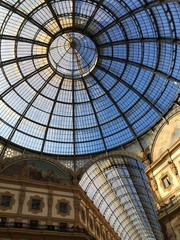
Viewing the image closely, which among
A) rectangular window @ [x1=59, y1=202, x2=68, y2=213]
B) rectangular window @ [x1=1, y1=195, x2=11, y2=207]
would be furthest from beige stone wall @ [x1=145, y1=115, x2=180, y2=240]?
rectangular window @ [x1=1, y1=195, x2=11, y2=207]

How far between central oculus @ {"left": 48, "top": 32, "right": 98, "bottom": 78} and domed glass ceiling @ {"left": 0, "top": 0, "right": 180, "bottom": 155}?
147 millimetres

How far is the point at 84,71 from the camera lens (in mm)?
39656

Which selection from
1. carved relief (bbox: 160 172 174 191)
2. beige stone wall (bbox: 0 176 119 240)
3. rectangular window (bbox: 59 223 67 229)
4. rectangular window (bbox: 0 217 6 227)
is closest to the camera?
rectangular window (bbox: 0 217 6 227)

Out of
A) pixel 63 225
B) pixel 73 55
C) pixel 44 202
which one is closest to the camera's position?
pixel 63 225

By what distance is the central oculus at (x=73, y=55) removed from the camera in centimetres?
3719

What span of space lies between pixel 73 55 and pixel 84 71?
290 cm

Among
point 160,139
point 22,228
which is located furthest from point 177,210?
point 22,228

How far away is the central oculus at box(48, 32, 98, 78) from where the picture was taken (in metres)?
37.2

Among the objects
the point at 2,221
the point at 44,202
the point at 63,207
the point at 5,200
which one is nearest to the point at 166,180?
the point at 63,207

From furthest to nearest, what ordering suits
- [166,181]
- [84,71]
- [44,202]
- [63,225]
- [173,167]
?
[84,71]
[166,181]
[44,202]
[173,167]
[63,225]

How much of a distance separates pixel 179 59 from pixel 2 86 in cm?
2392

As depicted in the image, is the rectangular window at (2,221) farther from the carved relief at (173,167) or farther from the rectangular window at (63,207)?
the carved relief at (173,167)

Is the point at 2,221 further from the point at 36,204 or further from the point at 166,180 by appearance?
the point at 166,180

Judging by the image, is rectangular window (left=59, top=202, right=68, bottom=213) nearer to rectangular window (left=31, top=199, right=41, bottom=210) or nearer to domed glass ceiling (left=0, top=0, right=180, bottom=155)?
rectangular window (left=31, top=199, right=41, bottom=210)
